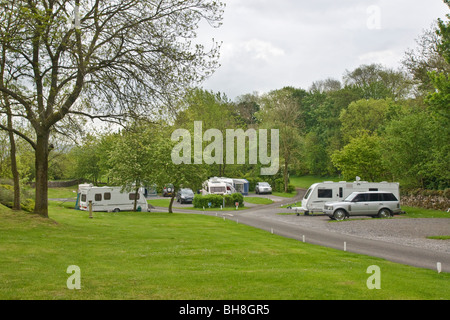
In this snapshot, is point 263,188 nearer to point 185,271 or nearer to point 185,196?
point 185,196

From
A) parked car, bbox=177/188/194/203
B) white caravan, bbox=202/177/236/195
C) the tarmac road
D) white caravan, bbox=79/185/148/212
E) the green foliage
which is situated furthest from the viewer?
white caravan, bbox=202/177/236/195

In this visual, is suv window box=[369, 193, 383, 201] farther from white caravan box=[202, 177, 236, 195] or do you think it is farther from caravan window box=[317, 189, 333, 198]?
white caravan box=[202, 177, 236, 195]

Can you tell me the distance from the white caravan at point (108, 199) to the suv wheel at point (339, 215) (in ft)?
58.3

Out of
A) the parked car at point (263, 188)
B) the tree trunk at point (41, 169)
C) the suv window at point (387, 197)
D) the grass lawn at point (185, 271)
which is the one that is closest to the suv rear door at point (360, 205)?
the suv window at point (387, 197)

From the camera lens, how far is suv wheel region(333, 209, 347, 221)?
91.9 ft

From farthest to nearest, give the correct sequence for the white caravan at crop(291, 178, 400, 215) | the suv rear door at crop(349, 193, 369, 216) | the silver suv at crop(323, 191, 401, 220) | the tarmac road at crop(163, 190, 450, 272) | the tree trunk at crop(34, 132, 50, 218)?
1. the white caravan at crop(291, 178, 400, 215)
2. the suv rear door at crop(349, 193, 369, 216)
3. the silver suv at crop(323, 191, 401, 220)
4. the tree trunk at crop(34, 132, 50, 218)
5. the tarmac road at crop(163, 190, 450, 272)

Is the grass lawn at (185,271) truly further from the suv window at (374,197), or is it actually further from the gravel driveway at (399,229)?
the suv window at (374,197)

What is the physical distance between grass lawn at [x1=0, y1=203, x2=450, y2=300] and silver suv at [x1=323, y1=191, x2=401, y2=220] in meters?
14.0

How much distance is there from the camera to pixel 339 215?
28.0 m

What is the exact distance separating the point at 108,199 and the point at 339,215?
63.8 ft

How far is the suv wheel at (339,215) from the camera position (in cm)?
2802

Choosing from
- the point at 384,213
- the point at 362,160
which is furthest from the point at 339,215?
the point at 362,160

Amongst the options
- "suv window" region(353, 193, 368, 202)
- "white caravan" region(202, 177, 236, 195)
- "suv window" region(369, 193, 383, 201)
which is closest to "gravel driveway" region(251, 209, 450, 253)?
"suv window" region(353, 193, 368, 202)
